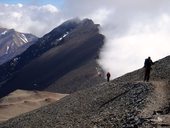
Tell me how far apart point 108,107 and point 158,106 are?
645 centimetres

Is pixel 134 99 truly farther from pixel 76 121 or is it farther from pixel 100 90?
pixel 100 90

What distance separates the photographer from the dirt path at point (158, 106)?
3272cm

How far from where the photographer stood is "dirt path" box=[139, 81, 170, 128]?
32.7 metres

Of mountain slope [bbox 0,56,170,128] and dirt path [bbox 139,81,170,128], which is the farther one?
mountain slope [bbox 0,56,170,128]

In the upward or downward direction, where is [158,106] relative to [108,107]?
downward

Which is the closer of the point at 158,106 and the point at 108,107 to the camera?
the point at 158,106

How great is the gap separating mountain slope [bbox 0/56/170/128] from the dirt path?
0.08m

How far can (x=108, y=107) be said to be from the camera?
43281 millimetres

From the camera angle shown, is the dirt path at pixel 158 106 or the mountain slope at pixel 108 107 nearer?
the dirt path at pixel 158 106

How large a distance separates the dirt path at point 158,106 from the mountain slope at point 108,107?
0.08 m

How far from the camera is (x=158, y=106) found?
124 ft

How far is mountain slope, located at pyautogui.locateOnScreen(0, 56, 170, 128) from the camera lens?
124 feet

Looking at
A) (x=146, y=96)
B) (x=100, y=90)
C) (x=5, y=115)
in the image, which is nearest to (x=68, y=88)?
(x=5, y=115)

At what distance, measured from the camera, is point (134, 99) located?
42.2 meters
